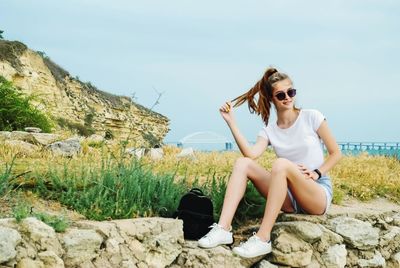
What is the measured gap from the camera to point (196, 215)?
5.15m

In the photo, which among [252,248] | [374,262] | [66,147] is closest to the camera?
[252,248]

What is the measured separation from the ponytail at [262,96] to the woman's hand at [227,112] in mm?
201

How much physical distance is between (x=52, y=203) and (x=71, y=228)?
34.6 inches

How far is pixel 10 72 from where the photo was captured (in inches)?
800

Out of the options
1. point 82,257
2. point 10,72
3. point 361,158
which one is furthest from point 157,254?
point 10,72

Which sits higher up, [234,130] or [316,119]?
[316,119]

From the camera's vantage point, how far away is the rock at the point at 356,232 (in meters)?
5.79

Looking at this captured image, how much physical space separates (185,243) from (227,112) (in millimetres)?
1130

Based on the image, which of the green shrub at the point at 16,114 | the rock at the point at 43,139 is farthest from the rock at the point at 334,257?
the green shrub at the point at 16,114

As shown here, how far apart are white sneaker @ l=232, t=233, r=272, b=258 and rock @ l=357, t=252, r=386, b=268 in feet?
4.25

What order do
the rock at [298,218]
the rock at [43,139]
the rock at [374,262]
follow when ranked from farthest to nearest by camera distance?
the rock at [43,139] → the rock at [374,262] → the rock at [298,218]

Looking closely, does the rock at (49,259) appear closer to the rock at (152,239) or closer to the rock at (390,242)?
the rock at (152,239)

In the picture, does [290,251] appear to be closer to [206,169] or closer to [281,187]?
[281,187]

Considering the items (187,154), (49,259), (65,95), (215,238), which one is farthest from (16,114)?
(65,95)
